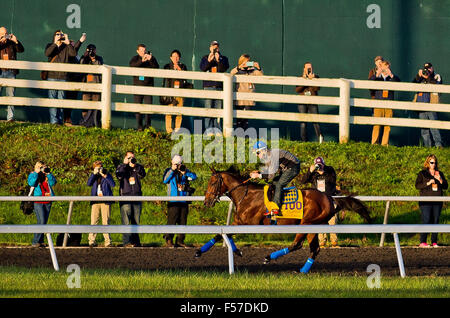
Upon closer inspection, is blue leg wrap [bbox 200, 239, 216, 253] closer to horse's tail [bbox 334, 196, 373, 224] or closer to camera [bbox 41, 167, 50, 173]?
horse's tail [bbox 334, 196, 373, 224]

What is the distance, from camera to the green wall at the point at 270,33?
966 inches

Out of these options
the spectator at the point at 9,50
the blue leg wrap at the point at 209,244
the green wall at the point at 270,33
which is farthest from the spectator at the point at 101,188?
the green wall at the point at 270,33

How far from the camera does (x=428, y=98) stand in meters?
23.1

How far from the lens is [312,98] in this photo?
22219 mm

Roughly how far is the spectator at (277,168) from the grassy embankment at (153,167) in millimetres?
3670

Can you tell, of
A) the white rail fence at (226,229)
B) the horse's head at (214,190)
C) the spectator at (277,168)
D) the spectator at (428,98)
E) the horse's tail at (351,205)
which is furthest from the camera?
the spectator at (428,98)

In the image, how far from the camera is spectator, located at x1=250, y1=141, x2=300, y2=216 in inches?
594

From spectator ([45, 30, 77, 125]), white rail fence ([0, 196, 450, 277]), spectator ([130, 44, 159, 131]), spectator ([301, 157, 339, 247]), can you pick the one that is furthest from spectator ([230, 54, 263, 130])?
white rail fence ([0, 196, 450, 277])

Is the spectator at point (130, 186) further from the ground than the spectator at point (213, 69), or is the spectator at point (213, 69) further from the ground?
the spectator at point (213, 69)

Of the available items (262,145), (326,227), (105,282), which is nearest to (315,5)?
(262,145)

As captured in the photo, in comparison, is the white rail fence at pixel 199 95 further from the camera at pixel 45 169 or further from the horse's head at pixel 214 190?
the horse's head at pixel 214 190

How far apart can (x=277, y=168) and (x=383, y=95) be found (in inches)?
317

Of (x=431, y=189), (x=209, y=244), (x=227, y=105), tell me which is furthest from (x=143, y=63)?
(x=209, y=244)

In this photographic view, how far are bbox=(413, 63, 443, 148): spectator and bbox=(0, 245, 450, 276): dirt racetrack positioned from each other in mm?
5398
